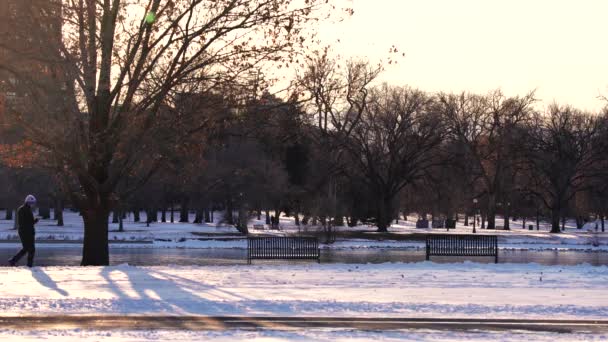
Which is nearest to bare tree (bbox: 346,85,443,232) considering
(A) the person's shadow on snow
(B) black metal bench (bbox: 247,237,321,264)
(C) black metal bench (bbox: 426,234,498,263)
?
(C) black metal bench (bbox: 426,234,498,263)

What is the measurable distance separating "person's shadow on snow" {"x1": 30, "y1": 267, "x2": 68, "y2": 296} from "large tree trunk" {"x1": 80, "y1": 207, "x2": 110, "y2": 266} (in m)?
3.58

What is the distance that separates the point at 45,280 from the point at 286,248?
12.1 metres

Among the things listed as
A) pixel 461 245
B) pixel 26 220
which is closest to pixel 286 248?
pixel 461 245

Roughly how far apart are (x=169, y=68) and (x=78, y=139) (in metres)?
3.30

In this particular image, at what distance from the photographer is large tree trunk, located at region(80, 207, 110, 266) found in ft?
82.5

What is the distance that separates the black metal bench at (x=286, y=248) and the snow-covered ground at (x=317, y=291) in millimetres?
6214

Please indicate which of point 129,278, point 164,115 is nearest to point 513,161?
point 164,115

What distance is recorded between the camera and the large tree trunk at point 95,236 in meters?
25.2

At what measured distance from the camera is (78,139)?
22.6 m

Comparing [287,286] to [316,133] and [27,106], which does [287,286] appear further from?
[316,133]

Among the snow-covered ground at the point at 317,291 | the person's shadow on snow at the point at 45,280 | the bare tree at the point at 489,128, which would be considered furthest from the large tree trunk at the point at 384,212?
the person's shadow on snow at the point at 45,280

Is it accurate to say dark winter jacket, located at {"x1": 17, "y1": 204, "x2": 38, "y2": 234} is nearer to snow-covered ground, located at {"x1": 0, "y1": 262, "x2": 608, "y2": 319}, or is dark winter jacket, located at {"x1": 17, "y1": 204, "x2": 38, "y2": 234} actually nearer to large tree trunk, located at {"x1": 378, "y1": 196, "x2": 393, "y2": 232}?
snow-covered ground, located at {"x1": 0, "y1": 262, "x2": 608, "y2": 319}

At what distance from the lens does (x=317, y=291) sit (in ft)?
55.1

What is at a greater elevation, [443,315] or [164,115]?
[164,115]
